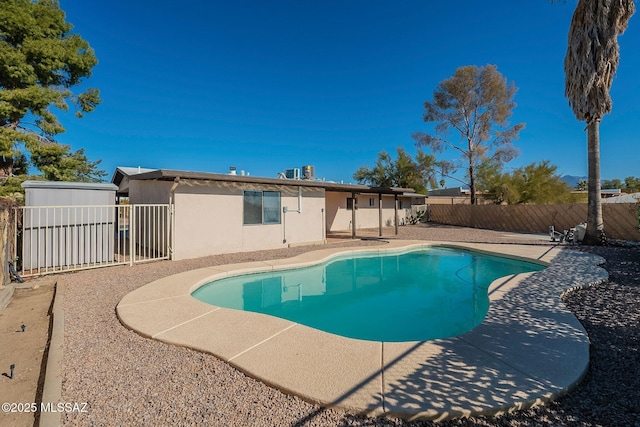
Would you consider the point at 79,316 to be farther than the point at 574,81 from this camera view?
No

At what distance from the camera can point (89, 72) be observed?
14492 millimetres

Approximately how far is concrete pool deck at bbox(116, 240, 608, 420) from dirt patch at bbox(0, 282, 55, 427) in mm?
973

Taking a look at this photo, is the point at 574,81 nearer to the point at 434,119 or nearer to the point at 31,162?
the point at 434,119

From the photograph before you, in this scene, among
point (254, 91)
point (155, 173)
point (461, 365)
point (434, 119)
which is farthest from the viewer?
point (434, 119)

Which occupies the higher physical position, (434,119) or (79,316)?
(434,119)

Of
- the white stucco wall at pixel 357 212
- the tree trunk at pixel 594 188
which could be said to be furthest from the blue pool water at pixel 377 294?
the white stucco wall at pixel 357 212

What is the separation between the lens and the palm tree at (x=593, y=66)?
395 inches

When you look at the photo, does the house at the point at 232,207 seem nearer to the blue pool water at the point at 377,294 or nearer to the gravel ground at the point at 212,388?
the blue pool water at the point at 377,294

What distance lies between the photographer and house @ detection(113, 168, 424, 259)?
9016 millimetres

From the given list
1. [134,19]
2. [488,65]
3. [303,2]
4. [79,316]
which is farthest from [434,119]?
[79,316]

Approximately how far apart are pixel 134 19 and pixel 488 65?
23364 millimetres

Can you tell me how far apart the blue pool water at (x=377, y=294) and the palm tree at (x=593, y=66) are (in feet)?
18.6

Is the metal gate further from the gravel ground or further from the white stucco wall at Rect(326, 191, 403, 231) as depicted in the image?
→ the white stucco wall at Rect(326, 191, 403, 231)

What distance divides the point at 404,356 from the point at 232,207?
835cm
